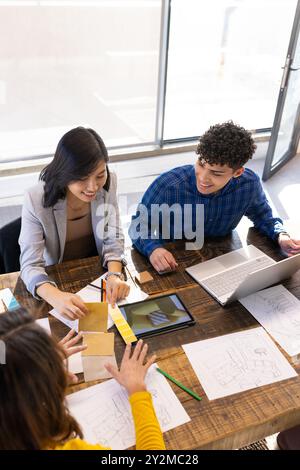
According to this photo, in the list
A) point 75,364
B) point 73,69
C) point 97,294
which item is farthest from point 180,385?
point 73,69

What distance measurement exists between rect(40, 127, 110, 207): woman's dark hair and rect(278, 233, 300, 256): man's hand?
774 millimetres

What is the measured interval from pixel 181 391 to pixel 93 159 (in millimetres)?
781

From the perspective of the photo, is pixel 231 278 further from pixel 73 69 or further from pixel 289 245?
pixel 73 69

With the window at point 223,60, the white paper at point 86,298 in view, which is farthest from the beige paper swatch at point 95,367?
the window at point 223,60

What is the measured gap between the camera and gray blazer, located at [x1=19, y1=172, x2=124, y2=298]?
139cm

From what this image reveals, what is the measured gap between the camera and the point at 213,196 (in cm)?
170

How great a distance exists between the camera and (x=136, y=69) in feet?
10.9

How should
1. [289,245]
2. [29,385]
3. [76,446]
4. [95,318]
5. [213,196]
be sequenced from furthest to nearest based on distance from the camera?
[213,196] < [289,245] < [95,318] < [76,446] < [29,385]

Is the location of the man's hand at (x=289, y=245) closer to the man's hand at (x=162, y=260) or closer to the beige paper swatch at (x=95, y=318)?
the man's hand at (x=162, y=260)

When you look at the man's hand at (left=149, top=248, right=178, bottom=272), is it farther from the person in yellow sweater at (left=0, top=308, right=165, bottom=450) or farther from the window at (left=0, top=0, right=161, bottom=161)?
the window at (left=0, top=0, right=161, bottom=161)

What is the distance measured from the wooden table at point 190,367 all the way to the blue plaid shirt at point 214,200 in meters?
0.13

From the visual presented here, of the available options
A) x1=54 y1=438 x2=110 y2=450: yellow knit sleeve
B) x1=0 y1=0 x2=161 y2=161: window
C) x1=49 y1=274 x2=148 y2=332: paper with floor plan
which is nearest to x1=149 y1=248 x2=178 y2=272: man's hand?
x1=49 y1=274 x2=148 y2=332: paper with floor plan

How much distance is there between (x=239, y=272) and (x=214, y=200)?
368 millimetres
